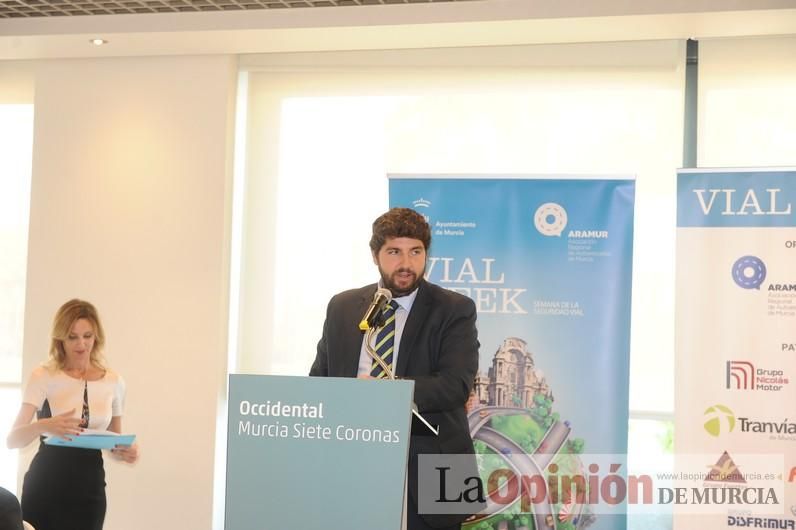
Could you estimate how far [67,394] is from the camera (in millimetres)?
4684

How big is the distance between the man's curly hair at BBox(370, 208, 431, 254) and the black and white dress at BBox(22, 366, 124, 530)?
6.46 feet

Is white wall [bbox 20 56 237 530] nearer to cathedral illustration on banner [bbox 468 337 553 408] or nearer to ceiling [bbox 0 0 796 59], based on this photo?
ceiling [bbox 0 0 796 59]

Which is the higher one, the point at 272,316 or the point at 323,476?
the point at 272,316

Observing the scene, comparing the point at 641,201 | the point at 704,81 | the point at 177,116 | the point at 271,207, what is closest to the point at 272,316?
the point at 271,207

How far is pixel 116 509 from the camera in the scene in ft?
19.7

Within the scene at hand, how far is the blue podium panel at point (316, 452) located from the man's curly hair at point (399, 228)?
0.80m

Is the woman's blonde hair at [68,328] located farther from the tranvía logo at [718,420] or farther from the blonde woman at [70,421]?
the tranvía logo at [718,420]

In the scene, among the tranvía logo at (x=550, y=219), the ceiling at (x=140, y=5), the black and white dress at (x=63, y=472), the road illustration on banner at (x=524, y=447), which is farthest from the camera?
the ceiling at (x=140, y=5)

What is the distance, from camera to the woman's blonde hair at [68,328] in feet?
15.6

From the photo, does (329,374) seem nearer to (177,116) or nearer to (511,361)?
(511,361)

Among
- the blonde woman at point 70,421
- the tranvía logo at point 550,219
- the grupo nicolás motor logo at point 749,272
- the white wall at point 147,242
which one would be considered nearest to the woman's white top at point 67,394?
the blonde woman at point 70,421

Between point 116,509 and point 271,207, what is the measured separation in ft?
7.17

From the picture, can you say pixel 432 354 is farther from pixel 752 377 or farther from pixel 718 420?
pixel 752 377

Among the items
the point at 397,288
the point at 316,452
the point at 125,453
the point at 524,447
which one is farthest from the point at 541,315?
the point at 316,452
